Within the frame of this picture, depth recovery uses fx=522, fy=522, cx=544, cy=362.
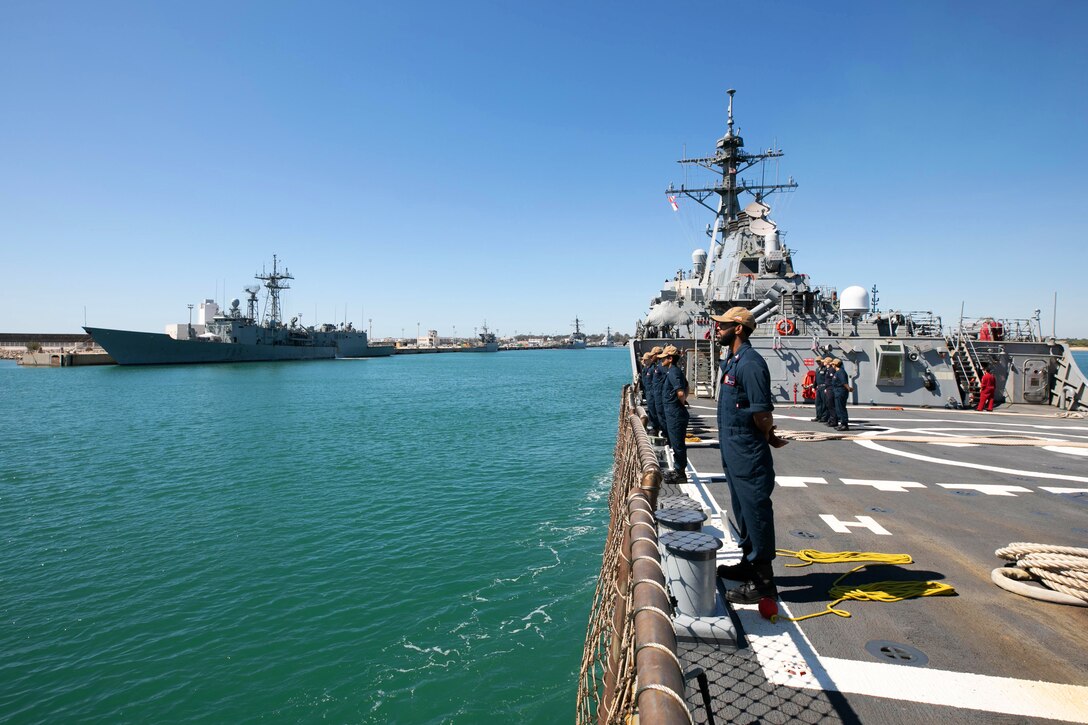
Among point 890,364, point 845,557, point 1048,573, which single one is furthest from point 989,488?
point 890,364

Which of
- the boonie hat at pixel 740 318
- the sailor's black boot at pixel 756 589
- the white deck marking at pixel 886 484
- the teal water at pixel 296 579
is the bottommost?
the teal water at pixel 296 579

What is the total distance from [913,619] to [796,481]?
4042 mm

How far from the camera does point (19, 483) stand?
15.0 metres

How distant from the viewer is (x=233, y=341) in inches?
3238

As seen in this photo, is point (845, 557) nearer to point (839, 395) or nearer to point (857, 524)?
point (857, 524)

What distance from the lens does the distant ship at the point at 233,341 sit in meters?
72.8

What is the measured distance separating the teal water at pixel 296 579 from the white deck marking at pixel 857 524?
3.45m

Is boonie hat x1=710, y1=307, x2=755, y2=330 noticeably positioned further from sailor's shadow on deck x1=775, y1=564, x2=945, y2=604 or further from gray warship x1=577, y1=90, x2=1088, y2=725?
sailor's shadow on deck x1=775, y1=564, x2=945, y2=604

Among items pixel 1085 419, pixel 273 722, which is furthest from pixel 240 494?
pixel 1085 419

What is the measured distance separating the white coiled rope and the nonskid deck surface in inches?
3.0

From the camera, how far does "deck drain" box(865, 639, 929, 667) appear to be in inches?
128

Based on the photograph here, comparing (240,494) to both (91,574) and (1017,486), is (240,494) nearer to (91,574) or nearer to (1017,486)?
(91,574)

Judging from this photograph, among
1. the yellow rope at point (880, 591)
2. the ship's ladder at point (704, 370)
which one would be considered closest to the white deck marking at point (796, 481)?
the yellow rope at point (880, 591)

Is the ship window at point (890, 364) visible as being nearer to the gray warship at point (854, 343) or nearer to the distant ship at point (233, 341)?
the gray warship at point (854, 343)
